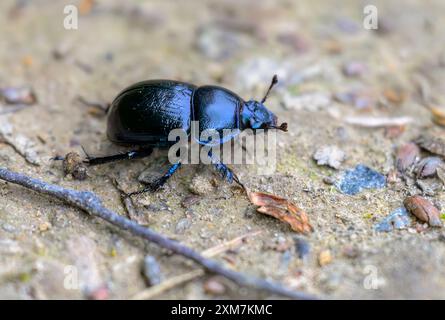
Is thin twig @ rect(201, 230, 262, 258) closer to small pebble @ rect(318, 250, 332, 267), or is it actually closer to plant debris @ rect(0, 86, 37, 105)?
small pebble @ rect(318, 250, 332, 267)

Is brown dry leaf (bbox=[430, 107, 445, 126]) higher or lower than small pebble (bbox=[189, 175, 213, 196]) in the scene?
higher

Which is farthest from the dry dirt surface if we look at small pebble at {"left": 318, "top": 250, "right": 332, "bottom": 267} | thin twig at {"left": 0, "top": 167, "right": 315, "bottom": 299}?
thin twig at {"left": 0, "top": 167, "right": 315, "bottom": 299}

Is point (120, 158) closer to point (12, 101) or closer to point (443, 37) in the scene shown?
point (12, 101)

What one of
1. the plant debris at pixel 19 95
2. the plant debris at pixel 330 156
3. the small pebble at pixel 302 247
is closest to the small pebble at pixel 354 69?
the plant debris at pixel 330 156

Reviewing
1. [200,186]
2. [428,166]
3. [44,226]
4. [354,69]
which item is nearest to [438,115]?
[428,166]

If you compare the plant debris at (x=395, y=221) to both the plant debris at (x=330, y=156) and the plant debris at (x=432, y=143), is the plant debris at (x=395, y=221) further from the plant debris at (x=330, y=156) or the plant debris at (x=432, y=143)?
the plant debris at (x=432, y=143)

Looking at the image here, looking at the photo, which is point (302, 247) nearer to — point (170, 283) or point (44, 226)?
point (170, 283)
